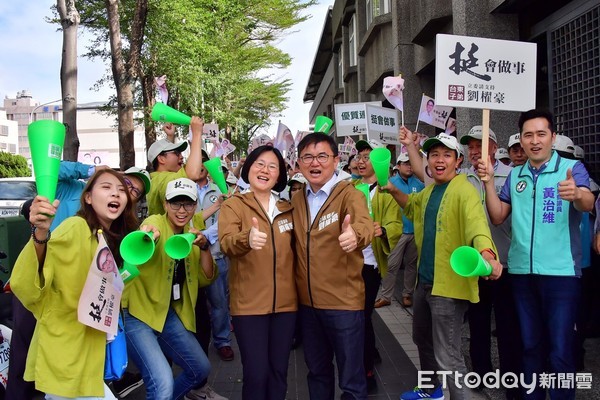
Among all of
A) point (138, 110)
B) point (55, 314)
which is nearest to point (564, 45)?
point (55, 314)

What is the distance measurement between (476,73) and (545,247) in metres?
1.35

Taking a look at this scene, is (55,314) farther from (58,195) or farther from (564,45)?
(564,45)

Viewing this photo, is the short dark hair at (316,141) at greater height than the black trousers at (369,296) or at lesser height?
greater

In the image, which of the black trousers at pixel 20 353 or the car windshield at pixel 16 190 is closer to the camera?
the black trousers at pixel 20 353

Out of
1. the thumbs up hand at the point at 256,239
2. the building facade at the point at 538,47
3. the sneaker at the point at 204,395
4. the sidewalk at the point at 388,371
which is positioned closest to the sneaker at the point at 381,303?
the sidewalk at the point at 388,371

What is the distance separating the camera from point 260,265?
331cm

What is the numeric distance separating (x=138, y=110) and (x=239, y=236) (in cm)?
1686

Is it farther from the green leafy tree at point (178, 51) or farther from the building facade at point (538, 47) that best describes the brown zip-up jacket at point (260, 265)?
the green leafy tree at point (178, 51)

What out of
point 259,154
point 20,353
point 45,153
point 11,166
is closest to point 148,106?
point 20,353

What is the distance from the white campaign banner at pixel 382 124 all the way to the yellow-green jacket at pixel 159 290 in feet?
10.5

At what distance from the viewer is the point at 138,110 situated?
18797 mm

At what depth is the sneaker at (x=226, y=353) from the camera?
18.5 feet

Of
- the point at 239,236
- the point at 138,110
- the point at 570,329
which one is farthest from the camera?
the point at 138,110

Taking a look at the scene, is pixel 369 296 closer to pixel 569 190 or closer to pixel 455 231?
pixel 455 231
